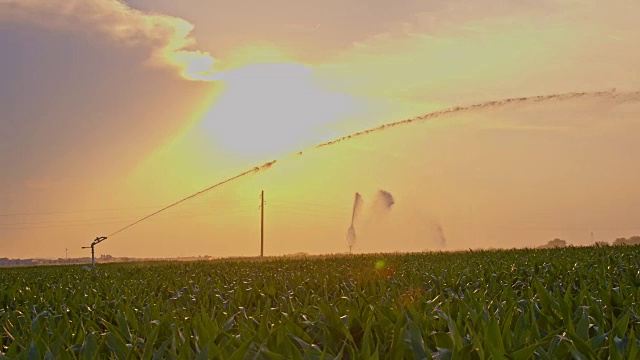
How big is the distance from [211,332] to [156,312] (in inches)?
84.2

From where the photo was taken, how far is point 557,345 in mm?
3469

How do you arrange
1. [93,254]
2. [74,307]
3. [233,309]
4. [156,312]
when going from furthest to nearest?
[93,254] → [74,307] → [233,309] → [156,312]

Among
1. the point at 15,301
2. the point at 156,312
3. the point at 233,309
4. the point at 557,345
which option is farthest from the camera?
the point at 15,301

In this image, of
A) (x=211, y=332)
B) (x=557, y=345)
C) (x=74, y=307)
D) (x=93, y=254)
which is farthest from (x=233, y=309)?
(x=93, y=254)

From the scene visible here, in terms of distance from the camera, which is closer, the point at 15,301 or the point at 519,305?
the point at 519,305

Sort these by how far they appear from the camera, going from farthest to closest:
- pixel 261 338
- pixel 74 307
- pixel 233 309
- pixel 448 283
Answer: pixel 448 283, pixel 74 307, pixel 233 309, pixel 261 338

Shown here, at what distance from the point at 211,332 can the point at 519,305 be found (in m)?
3.09

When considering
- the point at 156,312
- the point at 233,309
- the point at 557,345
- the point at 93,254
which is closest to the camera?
the point at 557,345

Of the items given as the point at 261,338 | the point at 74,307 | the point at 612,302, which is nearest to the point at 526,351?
the point at 261,338

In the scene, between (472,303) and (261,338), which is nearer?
(261,338)

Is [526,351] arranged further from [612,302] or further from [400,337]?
[612,302]

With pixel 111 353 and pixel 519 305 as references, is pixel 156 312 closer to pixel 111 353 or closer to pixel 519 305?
pixel 111 353

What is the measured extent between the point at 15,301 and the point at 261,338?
8.79 metres

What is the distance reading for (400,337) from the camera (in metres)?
3.49
